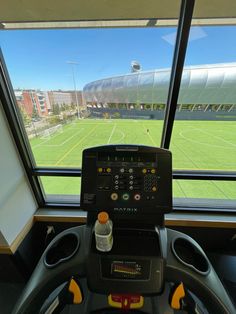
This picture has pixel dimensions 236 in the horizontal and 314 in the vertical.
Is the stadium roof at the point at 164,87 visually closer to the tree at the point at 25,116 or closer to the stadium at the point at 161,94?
the stadium at the point at 161,94

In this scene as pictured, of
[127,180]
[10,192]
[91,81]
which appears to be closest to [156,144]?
[91,81]

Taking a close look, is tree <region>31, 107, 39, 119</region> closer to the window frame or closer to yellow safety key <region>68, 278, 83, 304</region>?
the window frame

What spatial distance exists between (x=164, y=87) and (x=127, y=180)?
92cm

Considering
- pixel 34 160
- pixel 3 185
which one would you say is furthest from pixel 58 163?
pixel 3 185

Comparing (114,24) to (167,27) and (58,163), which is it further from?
(58,163)

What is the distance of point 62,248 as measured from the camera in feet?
3.06

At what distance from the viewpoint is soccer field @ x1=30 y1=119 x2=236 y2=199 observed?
175cm

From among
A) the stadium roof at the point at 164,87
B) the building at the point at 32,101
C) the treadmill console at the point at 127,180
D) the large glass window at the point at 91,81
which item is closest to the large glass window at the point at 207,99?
the stadium roof at the point at 164,87

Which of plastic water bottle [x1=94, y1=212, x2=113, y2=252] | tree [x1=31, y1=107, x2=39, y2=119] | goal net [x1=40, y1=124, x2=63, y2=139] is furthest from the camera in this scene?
goal net [x1=40, y1=124, x2=63, y2=139]

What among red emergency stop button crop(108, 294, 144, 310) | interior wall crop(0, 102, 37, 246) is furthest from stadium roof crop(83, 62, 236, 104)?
red emergency stop button crop(108, 294, 144, 310)

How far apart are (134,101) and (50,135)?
97 cm

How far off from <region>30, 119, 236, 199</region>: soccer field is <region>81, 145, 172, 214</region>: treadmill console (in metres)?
0.83

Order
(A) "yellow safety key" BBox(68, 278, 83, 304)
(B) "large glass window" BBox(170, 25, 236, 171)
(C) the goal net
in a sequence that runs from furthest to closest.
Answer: (C) the goal net → (B) "large glass window" BBox(170, 25, 236, 171) → (A) "yellow safety key" BBox(68, 278, 83, 304)

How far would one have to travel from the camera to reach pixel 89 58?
1487mm
